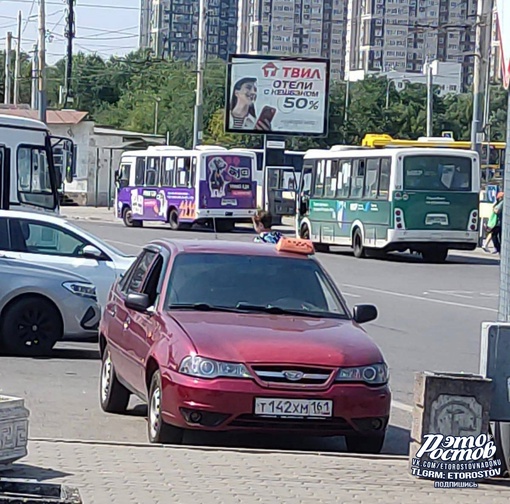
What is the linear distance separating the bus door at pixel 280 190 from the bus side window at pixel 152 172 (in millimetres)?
4811

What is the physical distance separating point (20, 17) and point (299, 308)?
72329 mm

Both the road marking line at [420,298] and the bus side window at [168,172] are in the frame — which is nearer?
the road marking line at [420,298]

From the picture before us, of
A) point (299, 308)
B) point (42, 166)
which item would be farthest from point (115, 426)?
point (42, 166)

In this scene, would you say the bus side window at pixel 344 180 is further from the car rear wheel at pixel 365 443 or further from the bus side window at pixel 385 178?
the car rear wheel at pixel 365 443

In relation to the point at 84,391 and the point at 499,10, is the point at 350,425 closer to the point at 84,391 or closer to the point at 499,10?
the point at 499,10

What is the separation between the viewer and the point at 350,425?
8594 mm

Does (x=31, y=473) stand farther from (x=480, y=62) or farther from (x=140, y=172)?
(x=140, y=172)

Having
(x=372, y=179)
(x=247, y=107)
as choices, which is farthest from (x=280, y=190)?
(x=372, y=179)

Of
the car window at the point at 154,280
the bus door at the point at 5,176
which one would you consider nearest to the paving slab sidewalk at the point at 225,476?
the car window at the point at 154,280

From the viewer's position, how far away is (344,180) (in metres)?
36.3

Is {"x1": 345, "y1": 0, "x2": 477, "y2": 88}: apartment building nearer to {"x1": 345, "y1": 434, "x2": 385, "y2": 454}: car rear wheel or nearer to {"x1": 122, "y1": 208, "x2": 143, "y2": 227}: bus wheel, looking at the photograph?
{"x1": 122, "y1": 208, "x2": 143, "y2": 227}: bus wheel

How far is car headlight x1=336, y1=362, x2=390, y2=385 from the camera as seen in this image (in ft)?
28.0

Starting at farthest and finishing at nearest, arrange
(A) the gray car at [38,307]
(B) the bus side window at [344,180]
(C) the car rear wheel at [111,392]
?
(B) the bus side window at [344,180] → (A) the gray car at [38,307] → (C) the car rear wheel at [111,392]

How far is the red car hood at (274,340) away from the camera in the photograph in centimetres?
849
